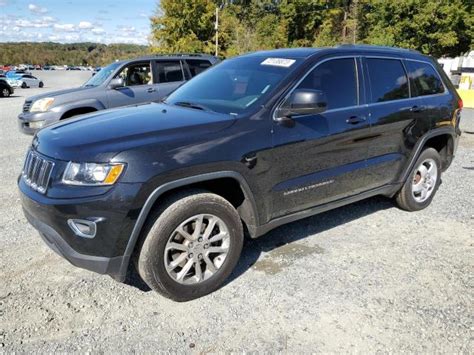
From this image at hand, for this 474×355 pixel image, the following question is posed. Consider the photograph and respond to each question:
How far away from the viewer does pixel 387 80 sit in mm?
4434

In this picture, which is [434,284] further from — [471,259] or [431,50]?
[431,50]

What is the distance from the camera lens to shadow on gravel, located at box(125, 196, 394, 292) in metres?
3.66

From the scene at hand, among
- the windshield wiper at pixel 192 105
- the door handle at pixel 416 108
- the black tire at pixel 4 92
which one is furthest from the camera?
the black tire at pixel 4 92

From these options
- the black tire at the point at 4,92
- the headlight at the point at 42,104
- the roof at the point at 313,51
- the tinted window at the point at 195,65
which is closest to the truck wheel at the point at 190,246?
the roof at the point at 313,51

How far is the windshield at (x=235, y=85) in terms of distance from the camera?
358 centimetres

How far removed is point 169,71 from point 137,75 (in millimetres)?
687

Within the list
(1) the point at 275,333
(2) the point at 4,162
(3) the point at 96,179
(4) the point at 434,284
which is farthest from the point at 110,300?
(2) the point at 4,162

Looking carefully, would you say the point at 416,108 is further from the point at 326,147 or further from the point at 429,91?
the point at 326,147

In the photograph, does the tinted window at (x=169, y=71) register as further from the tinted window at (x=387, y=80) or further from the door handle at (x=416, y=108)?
the door handle at (x=416, y=108)

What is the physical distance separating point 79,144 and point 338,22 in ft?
178

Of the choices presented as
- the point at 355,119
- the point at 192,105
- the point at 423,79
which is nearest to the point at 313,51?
the point at 355,119

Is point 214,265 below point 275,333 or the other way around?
the other way around

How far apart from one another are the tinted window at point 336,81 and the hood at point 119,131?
3.19 feet

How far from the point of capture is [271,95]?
348cm
